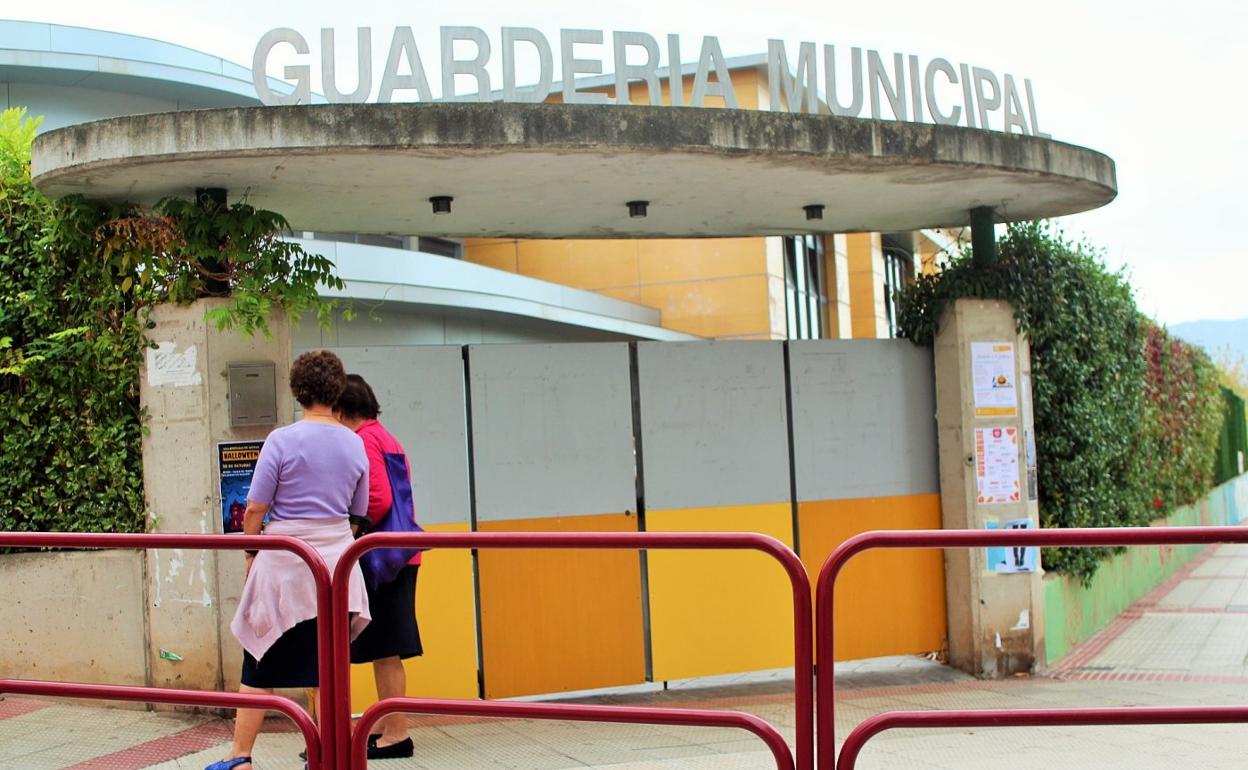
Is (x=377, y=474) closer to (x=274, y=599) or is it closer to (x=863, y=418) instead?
(x=274, y=599)

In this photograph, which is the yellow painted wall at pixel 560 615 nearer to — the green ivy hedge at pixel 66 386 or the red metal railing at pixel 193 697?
the green ivy hedge at pixel 66 386

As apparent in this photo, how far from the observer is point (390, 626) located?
568 cm

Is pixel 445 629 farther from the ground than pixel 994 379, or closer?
closer

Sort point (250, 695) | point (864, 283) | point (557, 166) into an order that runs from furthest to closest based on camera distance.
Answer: point (864, 283), point (557, 166), point (250, 695)

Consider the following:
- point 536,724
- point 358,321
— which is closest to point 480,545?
point 536,724

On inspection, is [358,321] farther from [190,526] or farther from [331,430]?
[331,430]

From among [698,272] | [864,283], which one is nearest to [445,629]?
[698,272]

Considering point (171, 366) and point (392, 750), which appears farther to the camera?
point (171, 366)

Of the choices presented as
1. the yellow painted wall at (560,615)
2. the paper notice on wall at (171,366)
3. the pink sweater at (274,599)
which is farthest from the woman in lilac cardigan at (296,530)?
the yellow painted wall at (560,615)

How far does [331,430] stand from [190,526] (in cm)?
184

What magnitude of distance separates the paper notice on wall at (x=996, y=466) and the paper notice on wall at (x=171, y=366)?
16.0 feet

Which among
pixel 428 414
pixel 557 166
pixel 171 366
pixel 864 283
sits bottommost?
pixel 428 414

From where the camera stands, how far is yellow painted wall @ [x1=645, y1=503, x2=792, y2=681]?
305 inches

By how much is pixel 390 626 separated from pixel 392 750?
1.90ft
